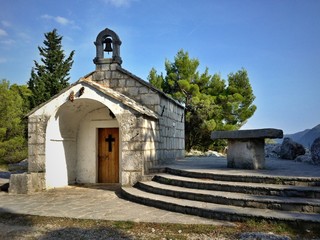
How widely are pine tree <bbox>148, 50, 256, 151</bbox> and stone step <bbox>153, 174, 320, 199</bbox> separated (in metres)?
15.2

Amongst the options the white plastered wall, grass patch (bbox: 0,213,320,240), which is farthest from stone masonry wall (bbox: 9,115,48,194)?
grass patch (bbox: 0,213,320,240)

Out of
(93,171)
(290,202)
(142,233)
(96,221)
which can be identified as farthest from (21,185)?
(290,202)

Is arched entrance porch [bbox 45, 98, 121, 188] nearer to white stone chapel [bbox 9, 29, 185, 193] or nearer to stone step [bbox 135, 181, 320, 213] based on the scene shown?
white stone chapel [bbox 9, 29, 185, 193]

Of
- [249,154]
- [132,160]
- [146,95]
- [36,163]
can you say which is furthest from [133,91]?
[249,154]

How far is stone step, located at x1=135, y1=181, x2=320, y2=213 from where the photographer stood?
4977mm

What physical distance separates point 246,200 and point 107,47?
24.6ft

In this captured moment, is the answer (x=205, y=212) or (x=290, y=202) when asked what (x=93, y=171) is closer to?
(x=205, y=212)

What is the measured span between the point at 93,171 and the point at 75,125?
1782mm

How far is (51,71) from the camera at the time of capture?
27750 mm

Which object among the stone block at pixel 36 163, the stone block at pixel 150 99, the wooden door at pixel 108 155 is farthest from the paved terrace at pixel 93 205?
the stone block at pixel 150 99

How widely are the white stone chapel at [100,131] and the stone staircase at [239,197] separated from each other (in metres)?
1.60

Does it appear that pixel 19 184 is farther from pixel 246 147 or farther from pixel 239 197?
pixel 246 147

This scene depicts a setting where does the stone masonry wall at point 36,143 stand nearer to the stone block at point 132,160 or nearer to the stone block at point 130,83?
the stone block at point 132,160

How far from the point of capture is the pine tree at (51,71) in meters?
25.6
